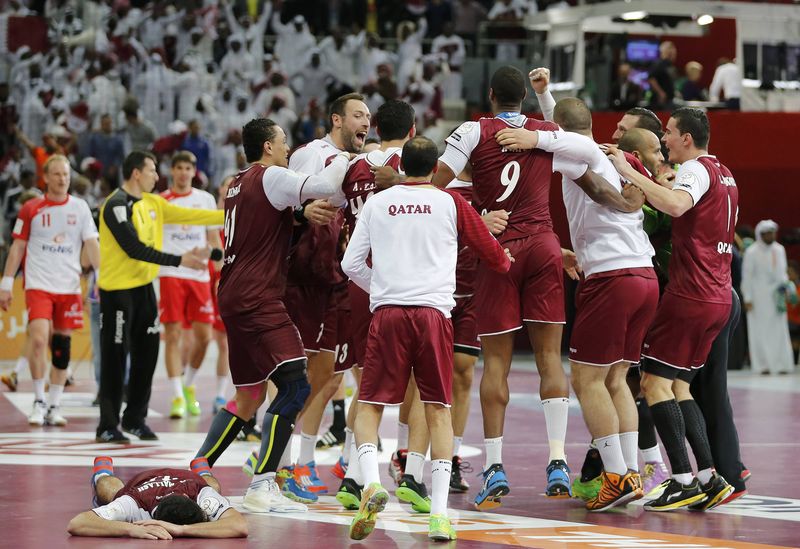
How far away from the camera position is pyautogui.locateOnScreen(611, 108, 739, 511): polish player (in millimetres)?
7750

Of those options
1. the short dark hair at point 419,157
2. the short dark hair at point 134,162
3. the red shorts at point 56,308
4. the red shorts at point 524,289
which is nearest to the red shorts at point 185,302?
the red shorts at point 56,308

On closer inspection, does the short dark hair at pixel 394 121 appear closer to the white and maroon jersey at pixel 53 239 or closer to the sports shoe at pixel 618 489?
the sports shoe at pixel 618 489

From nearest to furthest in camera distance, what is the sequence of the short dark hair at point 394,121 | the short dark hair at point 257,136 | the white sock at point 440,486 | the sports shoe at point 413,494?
the white sock at point 440,486 < the sports shoe at point 413,494 < the short dark hair at point 394,121 < the short dark hair at point 257,136

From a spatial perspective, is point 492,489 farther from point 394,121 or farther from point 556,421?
point 394,121

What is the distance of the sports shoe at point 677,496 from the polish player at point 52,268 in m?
6.10

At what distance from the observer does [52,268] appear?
12.0m

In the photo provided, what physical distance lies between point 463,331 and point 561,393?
2.72 feet

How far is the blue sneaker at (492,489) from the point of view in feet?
24.7

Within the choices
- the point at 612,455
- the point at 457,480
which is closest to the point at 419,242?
the point at 612,455

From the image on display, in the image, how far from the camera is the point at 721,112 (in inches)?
797

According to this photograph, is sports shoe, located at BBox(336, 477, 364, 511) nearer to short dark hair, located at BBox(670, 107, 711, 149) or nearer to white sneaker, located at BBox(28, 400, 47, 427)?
short dark hair, located at BBox(670, 107, 711, 149)

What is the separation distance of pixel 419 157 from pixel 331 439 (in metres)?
4.27

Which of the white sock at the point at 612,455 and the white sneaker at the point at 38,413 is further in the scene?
the white sneaker at the point at 38,413

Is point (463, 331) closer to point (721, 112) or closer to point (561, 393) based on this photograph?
point (561, 393)
